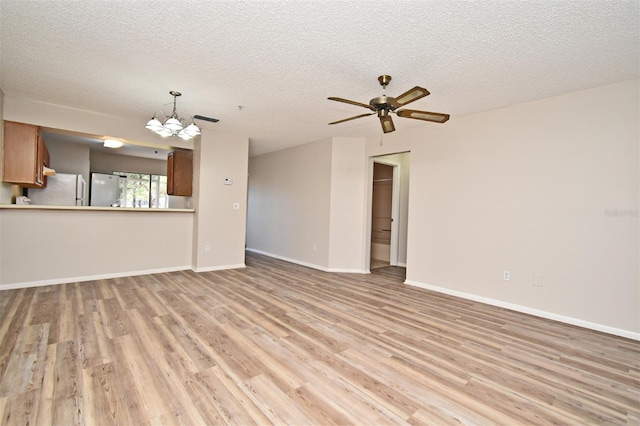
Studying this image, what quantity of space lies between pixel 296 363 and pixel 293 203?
4.46 meters

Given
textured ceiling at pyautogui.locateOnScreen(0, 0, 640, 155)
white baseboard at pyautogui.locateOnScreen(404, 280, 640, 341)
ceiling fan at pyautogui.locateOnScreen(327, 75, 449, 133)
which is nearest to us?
textured ceiling at pyautogui.locateOnScreen(0, 0, 640, 155)

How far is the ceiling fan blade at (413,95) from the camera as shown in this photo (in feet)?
7.60

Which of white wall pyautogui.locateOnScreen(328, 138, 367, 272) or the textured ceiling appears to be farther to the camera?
white wall pyautogui.locateOnScreen(328, 138, 367, 272)

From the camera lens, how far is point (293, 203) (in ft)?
21.0

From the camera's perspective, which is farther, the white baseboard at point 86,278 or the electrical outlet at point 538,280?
the white baseboard at point 86,278

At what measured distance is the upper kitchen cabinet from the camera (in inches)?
149

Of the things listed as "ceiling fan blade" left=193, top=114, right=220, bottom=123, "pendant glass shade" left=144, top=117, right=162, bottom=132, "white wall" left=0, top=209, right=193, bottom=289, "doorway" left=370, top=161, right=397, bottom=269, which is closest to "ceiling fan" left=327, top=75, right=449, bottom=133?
"pendant glass shade" left=144, top=117, right=162, bottom=132

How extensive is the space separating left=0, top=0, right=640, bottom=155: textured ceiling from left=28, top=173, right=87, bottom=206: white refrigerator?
209 cm

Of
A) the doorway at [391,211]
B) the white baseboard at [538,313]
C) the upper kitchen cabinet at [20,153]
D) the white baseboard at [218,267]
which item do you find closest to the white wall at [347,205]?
the doorway at [391,211]

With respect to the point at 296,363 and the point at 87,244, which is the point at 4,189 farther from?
the point at 296,363

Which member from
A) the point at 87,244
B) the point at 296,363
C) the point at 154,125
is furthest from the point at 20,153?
the point at 296,363

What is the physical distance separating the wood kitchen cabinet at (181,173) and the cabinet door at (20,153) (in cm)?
184

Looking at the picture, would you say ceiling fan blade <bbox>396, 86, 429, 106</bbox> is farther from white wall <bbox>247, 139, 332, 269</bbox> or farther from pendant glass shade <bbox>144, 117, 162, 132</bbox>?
white wall <bbox>247, 139, 332, 269</bbox>

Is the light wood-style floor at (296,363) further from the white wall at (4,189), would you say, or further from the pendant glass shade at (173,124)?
the pendant glass shade at (173,124)
